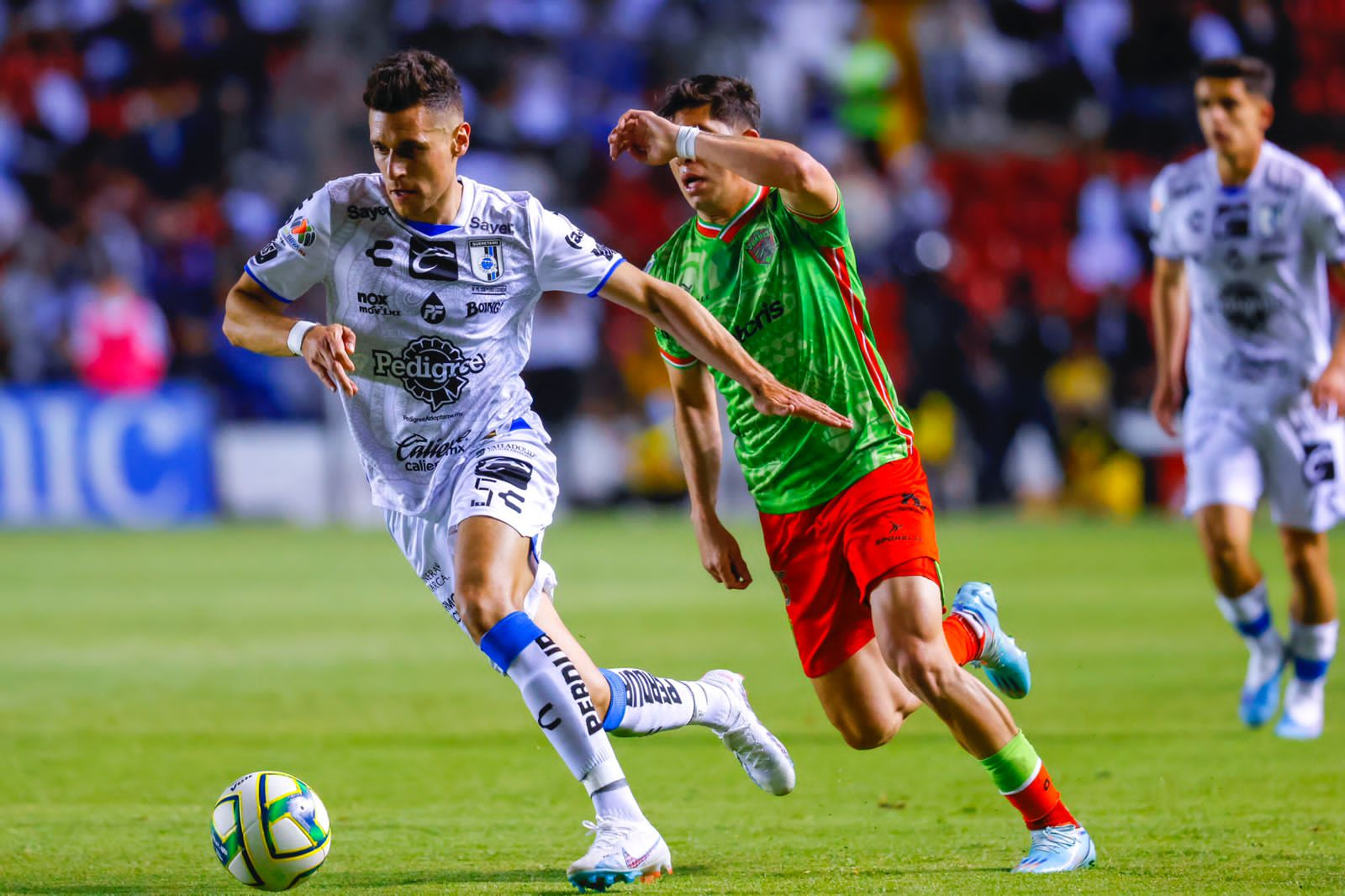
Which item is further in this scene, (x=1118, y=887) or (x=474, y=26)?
(x=474, y=26)

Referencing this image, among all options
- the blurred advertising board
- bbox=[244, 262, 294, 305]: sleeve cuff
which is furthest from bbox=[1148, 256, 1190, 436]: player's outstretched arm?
the blurred advertising board

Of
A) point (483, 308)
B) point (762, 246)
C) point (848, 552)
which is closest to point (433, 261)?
point (483, 308)

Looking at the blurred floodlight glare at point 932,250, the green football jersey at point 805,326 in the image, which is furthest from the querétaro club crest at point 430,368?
the blurred floodlight glare at point 932,250

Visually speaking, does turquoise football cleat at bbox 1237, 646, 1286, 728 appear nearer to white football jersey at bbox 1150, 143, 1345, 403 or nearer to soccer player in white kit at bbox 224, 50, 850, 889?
white football jersey at bbox 1150, 143, 1345, 403

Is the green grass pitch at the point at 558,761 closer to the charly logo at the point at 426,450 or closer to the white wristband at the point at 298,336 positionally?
the charly logo at the point at 426,450

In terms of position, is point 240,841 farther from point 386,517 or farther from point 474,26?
point 474,26

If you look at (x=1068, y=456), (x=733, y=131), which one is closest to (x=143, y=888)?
(x=733, y=131)

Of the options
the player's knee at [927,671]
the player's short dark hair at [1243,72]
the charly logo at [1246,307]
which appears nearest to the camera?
the player's knee at [927,671]

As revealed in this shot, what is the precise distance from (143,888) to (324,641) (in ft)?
20.9

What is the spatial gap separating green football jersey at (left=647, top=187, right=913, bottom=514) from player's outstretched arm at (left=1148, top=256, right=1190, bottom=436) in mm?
3207

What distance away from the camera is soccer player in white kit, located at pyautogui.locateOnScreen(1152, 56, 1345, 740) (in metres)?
8.41

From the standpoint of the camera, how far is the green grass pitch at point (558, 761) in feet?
18.0

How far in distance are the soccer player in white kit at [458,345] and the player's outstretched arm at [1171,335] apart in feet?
12.0

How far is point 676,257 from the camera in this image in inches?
245
